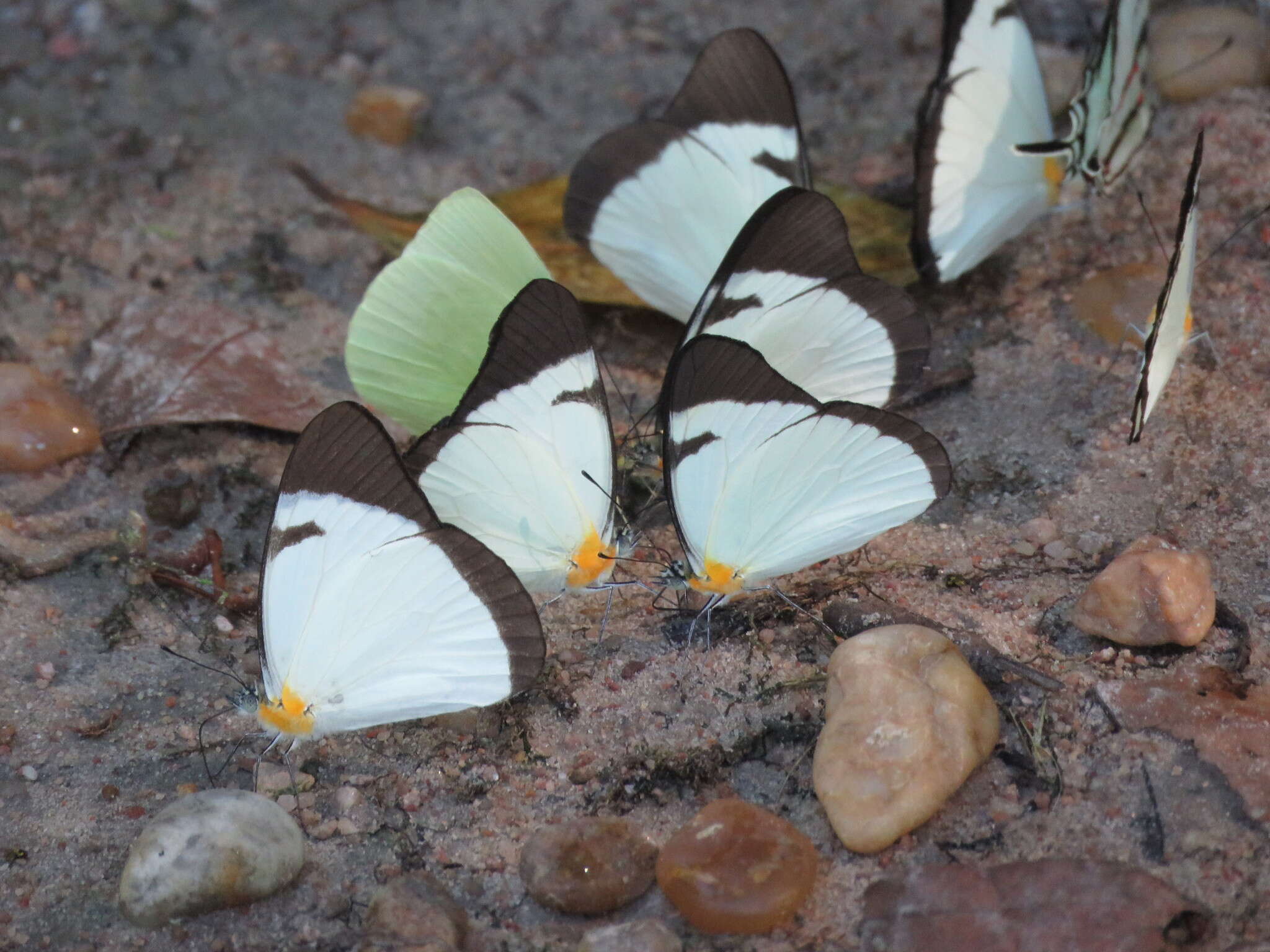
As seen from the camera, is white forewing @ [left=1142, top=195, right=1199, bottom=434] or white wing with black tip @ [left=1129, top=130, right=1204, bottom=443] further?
white forewing @ [left=1142, top=195, right=1199, bottom=434]

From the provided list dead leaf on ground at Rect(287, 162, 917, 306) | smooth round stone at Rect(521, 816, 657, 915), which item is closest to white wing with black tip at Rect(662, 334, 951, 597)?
smooth round stone at Rect(521, 816, 657, 915)

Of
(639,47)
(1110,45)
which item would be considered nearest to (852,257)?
(1110,45)

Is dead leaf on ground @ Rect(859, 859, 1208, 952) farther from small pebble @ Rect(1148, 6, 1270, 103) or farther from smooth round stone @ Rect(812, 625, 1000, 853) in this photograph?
small pebble @ Rect(1148, 6, 1270, 103)

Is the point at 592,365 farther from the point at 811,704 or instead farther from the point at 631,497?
the point at 811,704

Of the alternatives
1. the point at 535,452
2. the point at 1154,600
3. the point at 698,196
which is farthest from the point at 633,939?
the point at 698,196

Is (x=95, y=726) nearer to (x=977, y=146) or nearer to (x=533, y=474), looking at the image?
(x=533, y=474)
